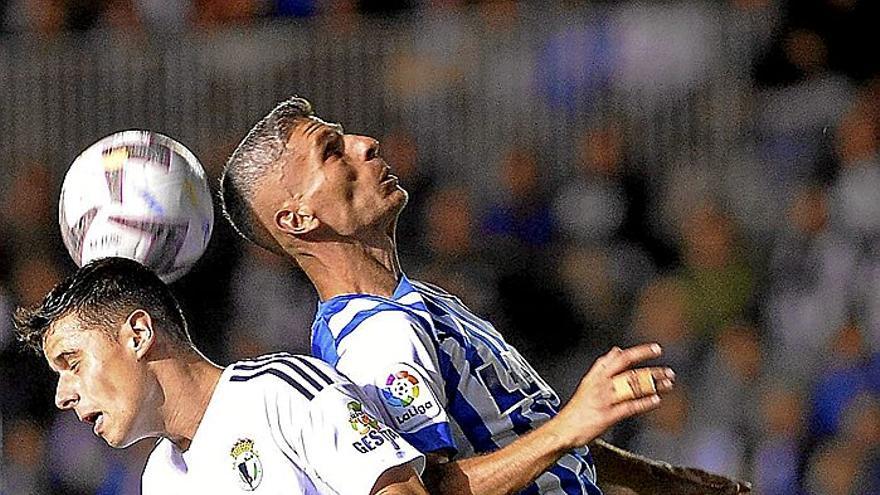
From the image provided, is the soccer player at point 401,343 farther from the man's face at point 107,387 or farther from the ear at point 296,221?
the man's face at point 107,387

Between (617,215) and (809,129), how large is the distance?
1031 millimetres

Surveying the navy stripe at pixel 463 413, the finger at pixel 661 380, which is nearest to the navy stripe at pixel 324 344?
the navy stripe at pixel 463 413

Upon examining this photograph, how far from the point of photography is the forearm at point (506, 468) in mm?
4297

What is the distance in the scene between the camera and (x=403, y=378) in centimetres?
441

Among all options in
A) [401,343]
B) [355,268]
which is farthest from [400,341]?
[355,268]

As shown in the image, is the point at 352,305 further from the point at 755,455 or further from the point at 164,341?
the point at 755,455

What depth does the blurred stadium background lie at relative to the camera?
8.77 m

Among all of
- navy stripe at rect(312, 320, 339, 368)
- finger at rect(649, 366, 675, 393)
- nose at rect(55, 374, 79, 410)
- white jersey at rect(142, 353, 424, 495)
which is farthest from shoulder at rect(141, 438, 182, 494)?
finger at rect(649, 366, 675, 393)

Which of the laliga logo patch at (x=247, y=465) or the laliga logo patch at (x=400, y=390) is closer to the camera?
the laliga logo patch at (x=247, y=465)

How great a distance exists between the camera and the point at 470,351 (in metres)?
4.77

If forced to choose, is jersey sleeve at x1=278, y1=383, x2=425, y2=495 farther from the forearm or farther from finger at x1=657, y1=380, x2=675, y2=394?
finger at x1=657, y1=380, x2=675, y2=394

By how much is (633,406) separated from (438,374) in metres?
0.56

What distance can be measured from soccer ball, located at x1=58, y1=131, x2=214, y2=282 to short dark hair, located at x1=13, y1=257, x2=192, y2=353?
1.23ft

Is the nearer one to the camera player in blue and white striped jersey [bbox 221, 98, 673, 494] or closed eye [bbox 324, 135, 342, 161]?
player in blue and white striped jersey [bbox 221, 98, 673, 494]
